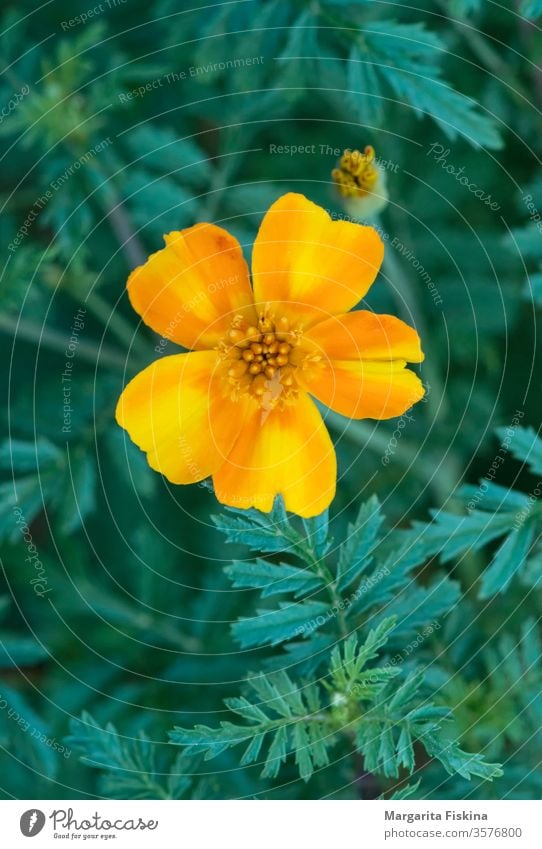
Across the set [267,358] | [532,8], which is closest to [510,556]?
[267,358]

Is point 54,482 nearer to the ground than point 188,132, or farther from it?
nearer to the ground

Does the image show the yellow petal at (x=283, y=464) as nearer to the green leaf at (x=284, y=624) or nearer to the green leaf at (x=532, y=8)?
the green leaf at (x=284, y=624)

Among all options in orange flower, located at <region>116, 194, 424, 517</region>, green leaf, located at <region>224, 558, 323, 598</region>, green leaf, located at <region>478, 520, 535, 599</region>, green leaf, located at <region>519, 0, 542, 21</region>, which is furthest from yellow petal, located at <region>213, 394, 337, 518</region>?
green leaf, located at <region>519, 0, 542, 21</region>

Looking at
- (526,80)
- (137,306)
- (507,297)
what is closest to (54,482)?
(137,306)
